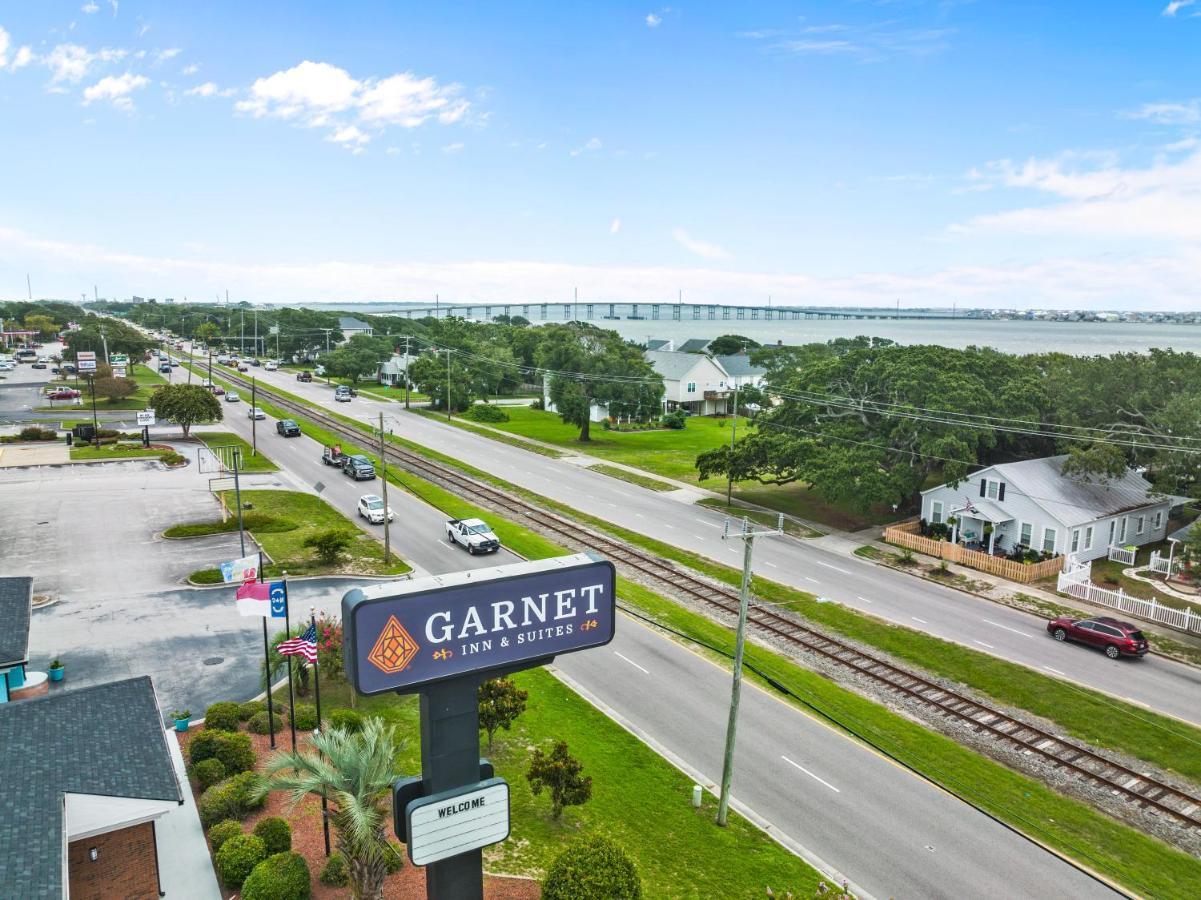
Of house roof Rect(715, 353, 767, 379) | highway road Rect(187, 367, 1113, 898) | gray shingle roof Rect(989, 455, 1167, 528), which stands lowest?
highway road Rect(187, 367, 1113, 898)

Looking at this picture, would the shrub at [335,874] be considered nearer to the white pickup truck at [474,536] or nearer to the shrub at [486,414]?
the white pickup truck at [474,536]

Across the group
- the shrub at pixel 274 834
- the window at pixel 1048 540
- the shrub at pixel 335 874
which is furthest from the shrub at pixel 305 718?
the window at pixel 1048 540

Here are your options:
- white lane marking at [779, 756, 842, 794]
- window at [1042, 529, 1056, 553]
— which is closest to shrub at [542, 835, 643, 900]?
white lane marking at [779, 756, 842, 794]

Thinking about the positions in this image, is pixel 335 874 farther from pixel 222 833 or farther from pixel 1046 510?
pixel 1046 510

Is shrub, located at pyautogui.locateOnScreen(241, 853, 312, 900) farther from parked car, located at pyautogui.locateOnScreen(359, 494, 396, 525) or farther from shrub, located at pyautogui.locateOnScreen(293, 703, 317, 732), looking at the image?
parked car, located at pyautogui.locateOnScreen(359, 494, 396, 525)

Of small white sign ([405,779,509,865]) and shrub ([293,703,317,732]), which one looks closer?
small white sign ([405,779,509,865])

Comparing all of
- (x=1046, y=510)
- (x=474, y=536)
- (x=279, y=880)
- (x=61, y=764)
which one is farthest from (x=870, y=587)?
(x=61, y=764)
